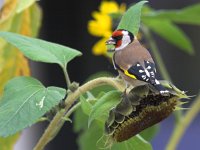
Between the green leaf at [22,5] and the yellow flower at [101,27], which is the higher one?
the green leaf at [22,5]

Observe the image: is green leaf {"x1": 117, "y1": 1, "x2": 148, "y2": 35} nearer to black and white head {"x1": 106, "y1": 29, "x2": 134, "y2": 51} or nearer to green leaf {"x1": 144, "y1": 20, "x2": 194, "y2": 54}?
black and white head {"x1": 106, "y1": 29, "x2": 134, "y2": 51}

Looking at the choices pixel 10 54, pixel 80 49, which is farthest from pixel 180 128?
pixel 80 49

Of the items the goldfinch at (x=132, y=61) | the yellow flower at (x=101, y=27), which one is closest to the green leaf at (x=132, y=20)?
the goldfinch at (x=132, y=61)

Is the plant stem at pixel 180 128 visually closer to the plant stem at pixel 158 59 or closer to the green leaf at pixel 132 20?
the plant stem at pixel 158 59

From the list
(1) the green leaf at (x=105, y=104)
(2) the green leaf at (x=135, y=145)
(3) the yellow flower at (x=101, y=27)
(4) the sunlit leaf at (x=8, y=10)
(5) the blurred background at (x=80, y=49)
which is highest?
(1) the green leaf at (x=105, y=104)

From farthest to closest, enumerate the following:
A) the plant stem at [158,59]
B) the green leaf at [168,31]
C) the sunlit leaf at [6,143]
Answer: the green leaf at [168,31] → the plant stem at [158,59] → the sunlit leaf at [6,143]

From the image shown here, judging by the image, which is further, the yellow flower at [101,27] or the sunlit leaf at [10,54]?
the yellow flower at [101,27]

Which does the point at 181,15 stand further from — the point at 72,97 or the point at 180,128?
the point at 72,97

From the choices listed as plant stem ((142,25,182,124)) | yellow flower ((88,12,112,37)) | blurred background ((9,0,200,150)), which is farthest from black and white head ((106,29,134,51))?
blurred background ((9,0,200,150))
